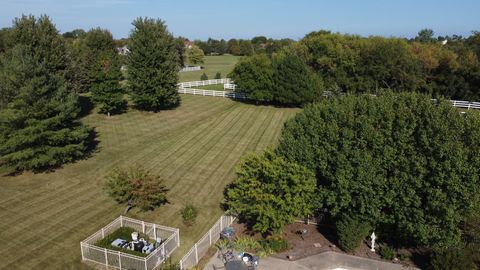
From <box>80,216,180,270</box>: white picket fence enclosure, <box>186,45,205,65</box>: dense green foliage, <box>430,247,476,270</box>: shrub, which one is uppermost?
<box>186,45,205,65</box>: dense green foliage

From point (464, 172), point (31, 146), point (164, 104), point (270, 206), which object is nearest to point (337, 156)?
point (270, 206)

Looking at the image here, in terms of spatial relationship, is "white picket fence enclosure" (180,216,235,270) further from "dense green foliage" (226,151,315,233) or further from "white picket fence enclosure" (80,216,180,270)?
"dense green foliage" (226,151,315,233)

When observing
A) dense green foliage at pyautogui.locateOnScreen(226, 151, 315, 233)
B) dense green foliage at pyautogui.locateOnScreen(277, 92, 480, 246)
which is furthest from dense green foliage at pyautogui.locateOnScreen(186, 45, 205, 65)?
dense green foliage at pyautogui.locateOnScreen(226, 151, 315, 233)

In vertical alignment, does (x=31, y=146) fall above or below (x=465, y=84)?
below

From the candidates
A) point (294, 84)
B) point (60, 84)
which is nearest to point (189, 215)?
point (60, 84)

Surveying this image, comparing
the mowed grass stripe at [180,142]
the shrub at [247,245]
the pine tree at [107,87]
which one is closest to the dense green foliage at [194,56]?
the pine tree at [107,87]

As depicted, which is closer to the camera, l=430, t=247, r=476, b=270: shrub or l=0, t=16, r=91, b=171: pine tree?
l=430, t=247, r=476, b=270: shrub

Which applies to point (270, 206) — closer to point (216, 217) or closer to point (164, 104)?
point (216, 217)
